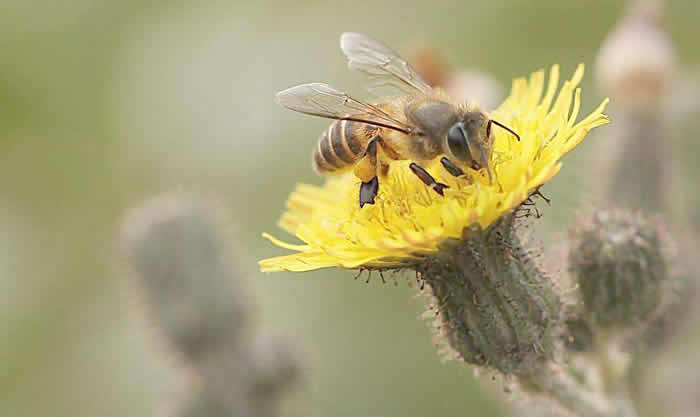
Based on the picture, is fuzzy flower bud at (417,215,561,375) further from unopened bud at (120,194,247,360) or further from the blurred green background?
the blurred green background

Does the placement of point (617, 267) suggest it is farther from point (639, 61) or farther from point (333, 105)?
point (639, 61)

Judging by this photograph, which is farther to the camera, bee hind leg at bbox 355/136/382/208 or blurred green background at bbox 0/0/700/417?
blurred green background at bbox 0/0/700/417

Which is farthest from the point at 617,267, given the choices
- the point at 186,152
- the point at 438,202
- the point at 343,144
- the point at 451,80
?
the point at 186,152

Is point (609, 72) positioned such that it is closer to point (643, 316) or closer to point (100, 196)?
point (643, 316)

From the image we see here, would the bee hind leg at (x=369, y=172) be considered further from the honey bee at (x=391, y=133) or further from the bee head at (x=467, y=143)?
the bee head at (x=467, y=143)

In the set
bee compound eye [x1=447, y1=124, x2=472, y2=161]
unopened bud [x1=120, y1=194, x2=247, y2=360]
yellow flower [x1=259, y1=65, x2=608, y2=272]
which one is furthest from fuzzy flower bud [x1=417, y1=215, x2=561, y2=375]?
unopened bud [x1=120, y1=194, x2=247, y2=360]

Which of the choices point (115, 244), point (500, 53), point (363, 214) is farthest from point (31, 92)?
point (363, 214)
